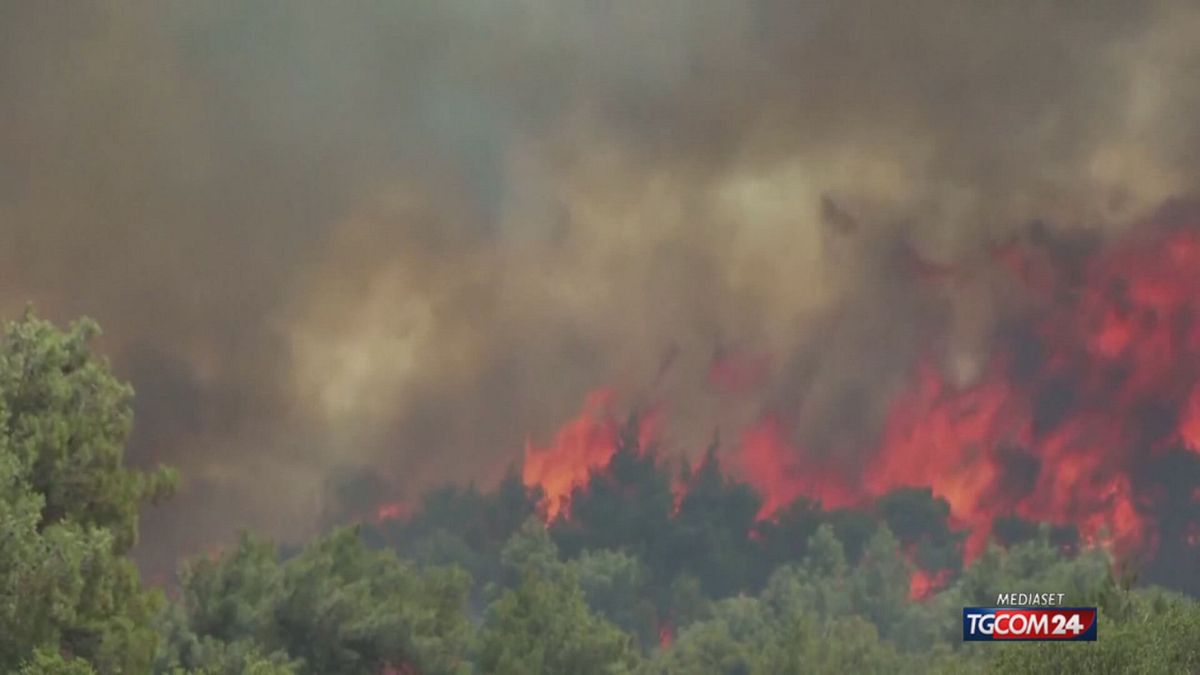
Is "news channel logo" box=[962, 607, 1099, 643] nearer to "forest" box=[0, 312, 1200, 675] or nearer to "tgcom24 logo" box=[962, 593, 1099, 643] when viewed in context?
"tgcom24 logo" box=[962, 593, 1099, 643]

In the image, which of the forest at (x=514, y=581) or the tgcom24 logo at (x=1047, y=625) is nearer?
the forest at (x=514, y=581)

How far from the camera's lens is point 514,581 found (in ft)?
535

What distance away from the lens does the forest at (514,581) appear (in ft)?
127

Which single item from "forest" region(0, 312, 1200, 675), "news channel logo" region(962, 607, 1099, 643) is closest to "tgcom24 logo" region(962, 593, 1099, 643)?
"news channel logo" region(962, 607, 1099, 643)

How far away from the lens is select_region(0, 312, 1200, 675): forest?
38844mm

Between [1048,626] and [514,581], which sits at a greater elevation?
[514,581]

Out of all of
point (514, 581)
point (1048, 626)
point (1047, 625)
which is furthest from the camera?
point (514, 581)

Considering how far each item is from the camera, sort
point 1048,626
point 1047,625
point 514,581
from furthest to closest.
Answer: point 514,581, point 1047,625, point 1048,626

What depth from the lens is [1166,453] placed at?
17538 centimetres

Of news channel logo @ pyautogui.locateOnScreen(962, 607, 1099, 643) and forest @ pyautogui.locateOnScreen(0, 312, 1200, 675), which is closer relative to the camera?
forest @ pyautogui.locateOnScreen(0, 312, 1200, 675)

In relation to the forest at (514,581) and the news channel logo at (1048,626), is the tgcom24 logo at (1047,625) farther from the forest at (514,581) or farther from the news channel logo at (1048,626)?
the forest at (514,581)

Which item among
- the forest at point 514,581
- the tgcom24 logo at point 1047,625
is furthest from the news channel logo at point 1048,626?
the forest at point 514,581

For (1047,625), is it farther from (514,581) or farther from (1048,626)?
(514,581)

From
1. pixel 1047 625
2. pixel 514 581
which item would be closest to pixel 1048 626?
pixel 1047 625
